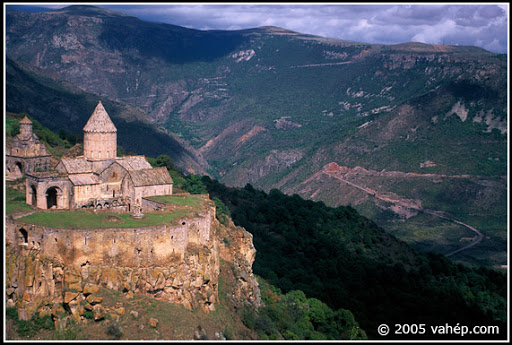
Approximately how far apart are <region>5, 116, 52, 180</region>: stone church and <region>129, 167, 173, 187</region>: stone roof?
7.52 meters

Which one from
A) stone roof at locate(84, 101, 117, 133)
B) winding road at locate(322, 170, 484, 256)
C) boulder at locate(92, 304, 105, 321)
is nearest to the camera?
boulder at locate(92, 304, 105, 321)

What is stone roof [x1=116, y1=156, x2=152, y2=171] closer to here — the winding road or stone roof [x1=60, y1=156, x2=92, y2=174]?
stone roof [x1=60, y1=156, x2=92, y2=174]

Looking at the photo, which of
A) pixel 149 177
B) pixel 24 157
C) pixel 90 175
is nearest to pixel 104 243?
pixel 90 175

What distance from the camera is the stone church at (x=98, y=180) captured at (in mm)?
43188

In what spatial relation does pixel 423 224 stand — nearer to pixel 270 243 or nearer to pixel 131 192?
pixel 270 243

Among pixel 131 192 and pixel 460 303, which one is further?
pixel 460 303

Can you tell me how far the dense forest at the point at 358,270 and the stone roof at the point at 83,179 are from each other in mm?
15915

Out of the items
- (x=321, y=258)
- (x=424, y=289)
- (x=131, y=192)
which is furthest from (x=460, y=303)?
(x=131, y=192)

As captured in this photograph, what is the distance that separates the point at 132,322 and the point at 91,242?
A: 4.63 metres

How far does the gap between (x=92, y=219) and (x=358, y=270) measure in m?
29.6

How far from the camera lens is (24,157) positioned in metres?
48.4

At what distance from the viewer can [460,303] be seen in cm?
5859

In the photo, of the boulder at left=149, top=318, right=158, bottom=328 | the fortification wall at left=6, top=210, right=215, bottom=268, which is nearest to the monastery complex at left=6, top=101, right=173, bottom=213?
the fortification wall at left=6, top=210, right=215, bottom=268

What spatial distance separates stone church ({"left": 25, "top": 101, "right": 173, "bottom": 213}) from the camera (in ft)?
142
